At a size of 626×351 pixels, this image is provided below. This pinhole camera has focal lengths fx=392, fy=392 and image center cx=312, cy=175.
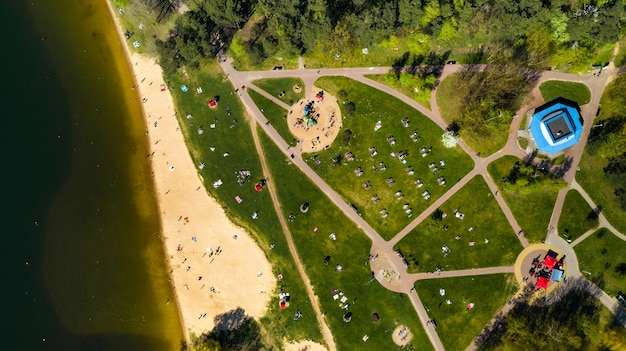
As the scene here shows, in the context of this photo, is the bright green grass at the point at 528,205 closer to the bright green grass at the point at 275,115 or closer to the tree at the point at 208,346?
the bright green grass at the point at 275,115

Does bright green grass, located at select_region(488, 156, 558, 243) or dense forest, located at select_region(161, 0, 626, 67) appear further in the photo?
bright green grass, located at select_region(488, 156, 558, 243)

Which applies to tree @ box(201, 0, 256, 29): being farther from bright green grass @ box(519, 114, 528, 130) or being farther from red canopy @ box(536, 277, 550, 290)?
red canopy @ box(536, 277, 550, 290)

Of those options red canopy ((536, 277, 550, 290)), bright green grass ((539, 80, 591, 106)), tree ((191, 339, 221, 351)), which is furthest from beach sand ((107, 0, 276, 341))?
bright green grass ((539, 80, 591, 106))

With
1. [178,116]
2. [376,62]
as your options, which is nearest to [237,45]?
[178,116]

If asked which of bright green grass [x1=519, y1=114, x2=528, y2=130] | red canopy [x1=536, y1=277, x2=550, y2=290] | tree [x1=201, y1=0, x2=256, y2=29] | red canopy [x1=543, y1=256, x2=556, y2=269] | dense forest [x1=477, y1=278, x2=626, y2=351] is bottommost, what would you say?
dense forest [x1=477, y1=278, x2=626, y2=351]

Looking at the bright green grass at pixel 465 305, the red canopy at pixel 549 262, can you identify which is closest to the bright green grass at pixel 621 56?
the red canopy at pixel 549 262

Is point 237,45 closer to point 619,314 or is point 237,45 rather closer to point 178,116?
point 178,116
